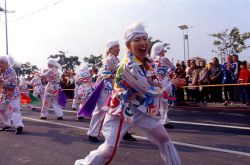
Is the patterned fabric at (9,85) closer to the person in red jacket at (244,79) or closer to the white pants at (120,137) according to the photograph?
the white pants at (120,137)

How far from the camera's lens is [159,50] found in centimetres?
932

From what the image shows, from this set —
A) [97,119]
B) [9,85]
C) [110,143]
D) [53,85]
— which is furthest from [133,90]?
[53,85]

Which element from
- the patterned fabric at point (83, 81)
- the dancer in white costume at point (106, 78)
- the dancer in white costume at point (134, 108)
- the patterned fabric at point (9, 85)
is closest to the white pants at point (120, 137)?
the dancer in white costume at point (134, 108)

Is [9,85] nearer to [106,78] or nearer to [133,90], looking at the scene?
[106,78]

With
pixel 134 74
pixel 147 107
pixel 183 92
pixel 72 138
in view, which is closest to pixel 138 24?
pixel 134 74

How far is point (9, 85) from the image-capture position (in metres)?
9.36

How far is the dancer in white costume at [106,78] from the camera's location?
745cm

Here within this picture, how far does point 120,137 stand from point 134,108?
1.29 ft

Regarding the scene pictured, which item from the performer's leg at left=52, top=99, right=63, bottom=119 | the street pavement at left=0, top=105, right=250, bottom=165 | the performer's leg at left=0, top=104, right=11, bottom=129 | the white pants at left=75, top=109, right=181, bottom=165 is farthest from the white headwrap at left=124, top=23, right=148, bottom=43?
the performer's leg at left=52, top=99, right=63, bottom=119

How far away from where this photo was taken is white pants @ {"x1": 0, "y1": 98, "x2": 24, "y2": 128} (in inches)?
362

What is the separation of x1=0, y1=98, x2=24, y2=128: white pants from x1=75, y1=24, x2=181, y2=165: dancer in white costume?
5.01 m

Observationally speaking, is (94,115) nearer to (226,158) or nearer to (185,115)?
(226,158)

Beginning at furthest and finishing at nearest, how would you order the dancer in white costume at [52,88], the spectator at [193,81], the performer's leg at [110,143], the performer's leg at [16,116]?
1. the spectator at [193,81]
2. the dancer in white costume at [52,88]
3. the performer's leg at [16,116]
4. the performer's leg at [110,143]

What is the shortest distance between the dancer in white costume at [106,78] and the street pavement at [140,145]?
33 cm
